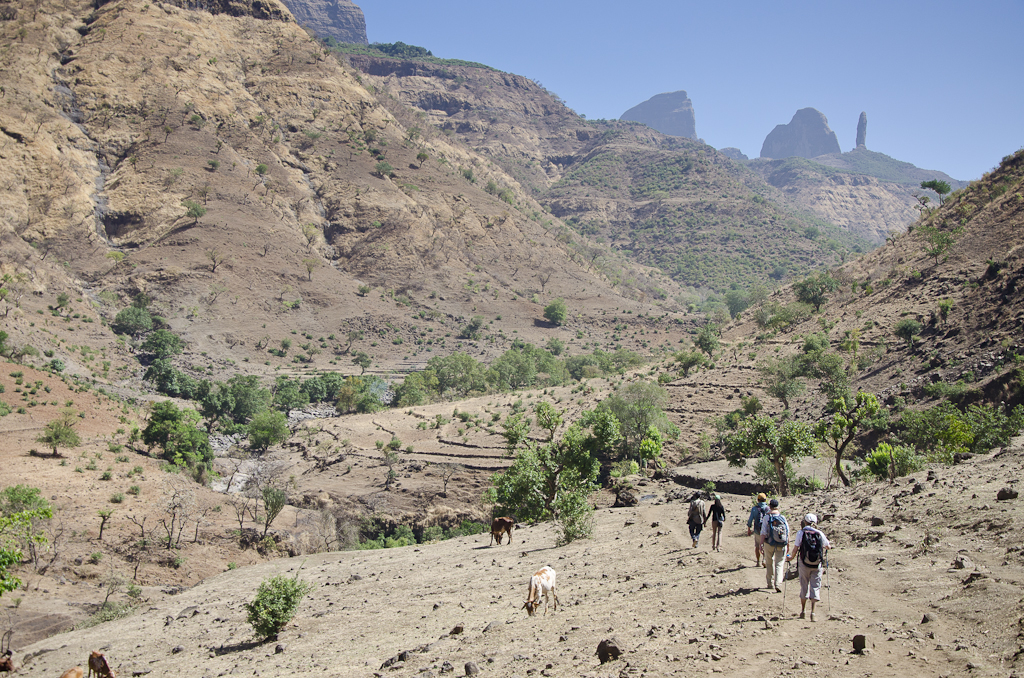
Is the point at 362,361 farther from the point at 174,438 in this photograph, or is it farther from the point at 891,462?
the point at 891,462

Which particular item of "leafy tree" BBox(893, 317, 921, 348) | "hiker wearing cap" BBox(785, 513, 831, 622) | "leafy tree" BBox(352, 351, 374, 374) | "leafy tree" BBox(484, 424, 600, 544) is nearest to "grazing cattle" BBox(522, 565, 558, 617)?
"hiker wearing cap" BBox(785, 513, 831, 622)

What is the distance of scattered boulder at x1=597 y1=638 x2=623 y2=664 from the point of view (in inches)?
306

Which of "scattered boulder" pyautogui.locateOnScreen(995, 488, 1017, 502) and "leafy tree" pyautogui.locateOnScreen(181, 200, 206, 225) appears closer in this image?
"scattered boulder" pyautogui.locateOnScreen(995, 488, 1017, 502)

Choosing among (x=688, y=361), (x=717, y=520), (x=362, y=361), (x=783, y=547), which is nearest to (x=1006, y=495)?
(x=717, y=520)

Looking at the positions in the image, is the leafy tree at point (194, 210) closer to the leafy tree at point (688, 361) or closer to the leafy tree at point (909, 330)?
the leafy tree at point (688, 361)

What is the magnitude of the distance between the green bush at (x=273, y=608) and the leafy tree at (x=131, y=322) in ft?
202

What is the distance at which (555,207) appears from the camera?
164 m

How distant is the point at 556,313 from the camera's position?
89688 mm

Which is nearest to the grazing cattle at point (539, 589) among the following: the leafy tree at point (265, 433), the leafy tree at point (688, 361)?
the leafy tree at point (265, 433)

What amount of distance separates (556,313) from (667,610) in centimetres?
8064

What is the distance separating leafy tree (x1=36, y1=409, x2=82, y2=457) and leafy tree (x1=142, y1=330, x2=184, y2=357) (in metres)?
28.8

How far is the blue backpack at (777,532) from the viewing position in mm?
9336

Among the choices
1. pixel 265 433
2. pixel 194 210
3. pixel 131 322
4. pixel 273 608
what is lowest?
pixel 273 608

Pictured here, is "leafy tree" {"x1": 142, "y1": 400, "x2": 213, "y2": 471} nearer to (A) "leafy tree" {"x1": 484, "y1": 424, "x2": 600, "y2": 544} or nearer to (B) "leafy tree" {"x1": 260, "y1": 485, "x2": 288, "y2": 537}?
(B) "leafy tree" {"x1": 260, "y1": 485, "x2": 288, "y2": 537}
